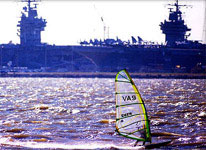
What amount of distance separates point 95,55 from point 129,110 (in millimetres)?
136060

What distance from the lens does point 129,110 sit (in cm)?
1705

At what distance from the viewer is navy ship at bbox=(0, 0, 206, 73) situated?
495 feet

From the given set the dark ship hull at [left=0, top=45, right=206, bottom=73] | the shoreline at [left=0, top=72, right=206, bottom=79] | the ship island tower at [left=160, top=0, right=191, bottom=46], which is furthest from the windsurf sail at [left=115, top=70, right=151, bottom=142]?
the ship island tower at [left=160, top=0, right=191, bottom=46]

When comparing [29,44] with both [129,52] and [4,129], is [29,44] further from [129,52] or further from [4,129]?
[4,129]

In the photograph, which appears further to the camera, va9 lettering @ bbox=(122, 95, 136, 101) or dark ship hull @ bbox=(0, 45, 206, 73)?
dark ship hull @ bbox=(0, 45, 206, 73)

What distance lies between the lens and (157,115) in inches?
1193

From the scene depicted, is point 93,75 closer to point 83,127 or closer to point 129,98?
point 83,127

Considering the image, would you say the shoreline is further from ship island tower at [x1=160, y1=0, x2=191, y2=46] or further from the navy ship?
ship island tower at [x1=160, y1=0, x2=191, y2=46]

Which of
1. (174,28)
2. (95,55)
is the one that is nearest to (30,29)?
(95,55)

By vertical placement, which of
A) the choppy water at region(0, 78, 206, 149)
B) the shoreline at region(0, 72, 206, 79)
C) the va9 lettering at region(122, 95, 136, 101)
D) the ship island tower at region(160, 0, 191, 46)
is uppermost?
the ship island tower at region(160, 0, 191, 46)

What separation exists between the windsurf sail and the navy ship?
435 feet

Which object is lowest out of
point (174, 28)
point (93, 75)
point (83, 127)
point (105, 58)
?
point (83, 127)

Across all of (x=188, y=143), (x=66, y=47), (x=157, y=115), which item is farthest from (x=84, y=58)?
(x=188, y=143)

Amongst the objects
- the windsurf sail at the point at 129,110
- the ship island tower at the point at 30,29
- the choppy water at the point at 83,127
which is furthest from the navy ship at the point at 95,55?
the windsurf sail at the point at 129,110
